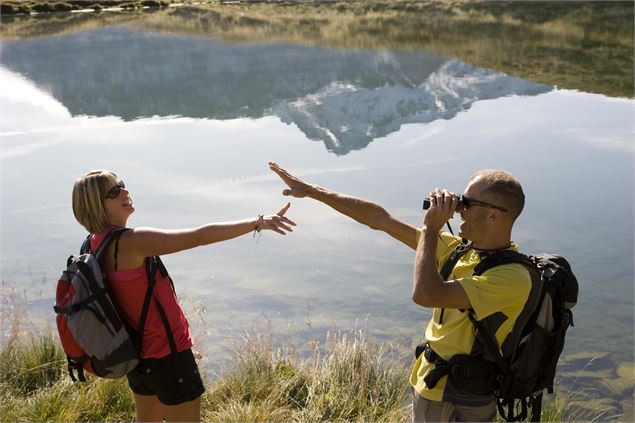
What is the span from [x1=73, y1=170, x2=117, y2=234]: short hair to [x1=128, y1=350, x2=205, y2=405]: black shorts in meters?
0.62

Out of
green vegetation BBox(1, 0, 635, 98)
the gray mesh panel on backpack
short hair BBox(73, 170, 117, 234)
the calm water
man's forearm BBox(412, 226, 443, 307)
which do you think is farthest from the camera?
green vegetation BBox(1, 0, 635, 98)

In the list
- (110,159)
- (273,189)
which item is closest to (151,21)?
(110,159)

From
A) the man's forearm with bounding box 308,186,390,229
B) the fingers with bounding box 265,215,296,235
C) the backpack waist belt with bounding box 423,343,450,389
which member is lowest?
the backpack waist belt with bounding box 423,343,450,389

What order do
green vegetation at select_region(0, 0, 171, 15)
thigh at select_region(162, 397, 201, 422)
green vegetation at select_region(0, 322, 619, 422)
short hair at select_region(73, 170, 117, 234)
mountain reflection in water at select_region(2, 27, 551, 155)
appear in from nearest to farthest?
short hair at select_region(73, 170, 117, 234)
thigh at select_region(162, 397, 201, 422)
green vegetation at select_region(0, 322, 619, 422)
mountain reflection in water at select_region(2, 27, 551, 155)
green vegetation at select_region(0, 0, 171, 15)

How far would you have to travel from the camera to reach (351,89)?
20.2 m

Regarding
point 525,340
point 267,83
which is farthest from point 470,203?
point 267,83

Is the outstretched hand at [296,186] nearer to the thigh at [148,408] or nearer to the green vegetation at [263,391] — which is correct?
the thigh at [148,408]

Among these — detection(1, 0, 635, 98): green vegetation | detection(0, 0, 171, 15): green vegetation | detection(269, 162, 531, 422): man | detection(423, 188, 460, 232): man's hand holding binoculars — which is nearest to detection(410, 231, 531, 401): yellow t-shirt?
detection(269, 162, 531, 422): man

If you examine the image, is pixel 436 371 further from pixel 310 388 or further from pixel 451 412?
pixel 310 388

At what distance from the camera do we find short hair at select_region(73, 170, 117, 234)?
3295mm

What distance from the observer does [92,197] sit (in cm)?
330

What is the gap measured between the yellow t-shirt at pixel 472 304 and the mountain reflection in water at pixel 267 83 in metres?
9.79

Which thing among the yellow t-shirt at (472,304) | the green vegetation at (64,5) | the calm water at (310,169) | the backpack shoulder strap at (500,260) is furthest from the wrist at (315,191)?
the green vegetation at (64,5)

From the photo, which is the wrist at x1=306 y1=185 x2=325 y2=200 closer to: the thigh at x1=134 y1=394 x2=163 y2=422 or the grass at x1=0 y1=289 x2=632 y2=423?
the thigh at x1=134 y1=394 x2=163 y2=422
